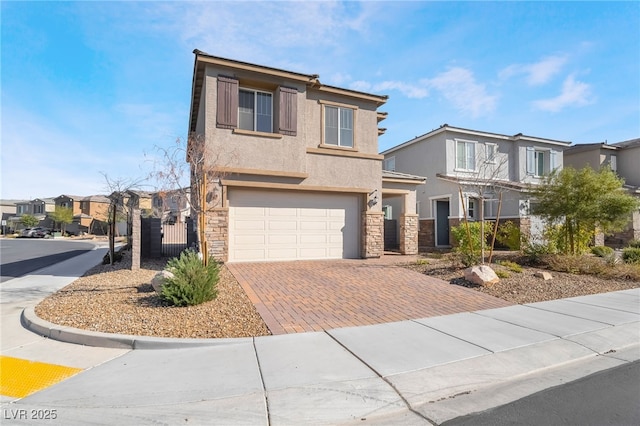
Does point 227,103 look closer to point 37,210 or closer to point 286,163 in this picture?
point 286,163

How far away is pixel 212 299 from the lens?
22.5ft

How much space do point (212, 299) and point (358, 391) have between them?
162 inches

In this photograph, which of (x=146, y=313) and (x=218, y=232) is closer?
(x=146, y=313)

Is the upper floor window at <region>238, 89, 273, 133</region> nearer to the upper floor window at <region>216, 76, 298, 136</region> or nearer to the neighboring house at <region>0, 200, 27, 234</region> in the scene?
the upper floor window at <region>216, 76, 298, 136</region>

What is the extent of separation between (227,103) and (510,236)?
1366 centimetres

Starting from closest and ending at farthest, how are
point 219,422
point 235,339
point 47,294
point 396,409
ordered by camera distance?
point 219,422 < point 396,409 < point 235,339 < point 47,294

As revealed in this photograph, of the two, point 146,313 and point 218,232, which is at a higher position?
point 218,232

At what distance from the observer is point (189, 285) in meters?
6.42

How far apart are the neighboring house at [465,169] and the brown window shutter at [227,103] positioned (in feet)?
40.9

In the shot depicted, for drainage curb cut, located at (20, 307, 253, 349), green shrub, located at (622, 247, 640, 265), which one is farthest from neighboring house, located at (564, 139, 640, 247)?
drainage curb cut, located at (20, 307, 253, 349)

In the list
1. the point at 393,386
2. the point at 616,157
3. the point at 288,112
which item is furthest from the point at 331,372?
the point at 616,157

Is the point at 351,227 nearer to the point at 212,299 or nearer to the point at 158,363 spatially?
the point at 212,299

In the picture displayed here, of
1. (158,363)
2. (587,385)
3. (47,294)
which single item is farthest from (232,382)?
(47,294)

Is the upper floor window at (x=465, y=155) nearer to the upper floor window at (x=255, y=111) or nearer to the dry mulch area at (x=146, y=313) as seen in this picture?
the upper floor window at (x=255, y=111)
